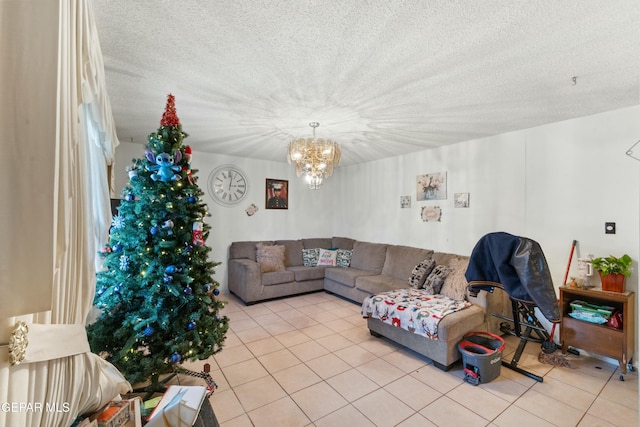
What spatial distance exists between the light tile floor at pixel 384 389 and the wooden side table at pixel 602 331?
20 centimetres

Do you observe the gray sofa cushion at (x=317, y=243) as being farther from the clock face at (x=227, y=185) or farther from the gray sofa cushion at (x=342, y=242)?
the clock face at (x=227, y=185)

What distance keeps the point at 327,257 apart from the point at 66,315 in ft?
14.2

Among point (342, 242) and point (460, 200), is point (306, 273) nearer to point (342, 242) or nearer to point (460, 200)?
point (342, 242)

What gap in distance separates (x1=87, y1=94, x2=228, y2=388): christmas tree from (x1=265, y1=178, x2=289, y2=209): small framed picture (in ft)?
11.4

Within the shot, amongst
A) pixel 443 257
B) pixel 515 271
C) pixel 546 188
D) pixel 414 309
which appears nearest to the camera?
pixel 515 271

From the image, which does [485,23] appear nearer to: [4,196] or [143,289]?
[4,196]

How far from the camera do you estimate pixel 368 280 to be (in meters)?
4.04

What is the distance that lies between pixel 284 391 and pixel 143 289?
4.45ft

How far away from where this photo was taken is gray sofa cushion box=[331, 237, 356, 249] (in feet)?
18.1

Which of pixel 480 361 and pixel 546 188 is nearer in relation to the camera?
pixel 480 361

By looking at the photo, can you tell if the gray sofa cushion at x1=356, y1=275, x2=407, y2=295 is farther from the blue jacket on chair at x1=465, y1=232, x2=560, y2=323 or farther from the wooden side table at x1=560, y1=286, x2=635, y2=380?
the wooden side table at x1=560, y1=286, x2=635, y2=380

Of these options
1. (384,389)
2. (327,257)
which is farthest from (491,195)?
(327,257)

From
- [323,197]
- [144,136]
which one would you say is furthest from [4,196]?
[323,197]

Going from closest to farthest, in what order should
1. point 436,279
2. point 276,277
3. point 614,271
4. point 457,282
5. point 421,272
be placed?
point 614,271, point 457,282, point 436,279, point 421,272, point 276,277
